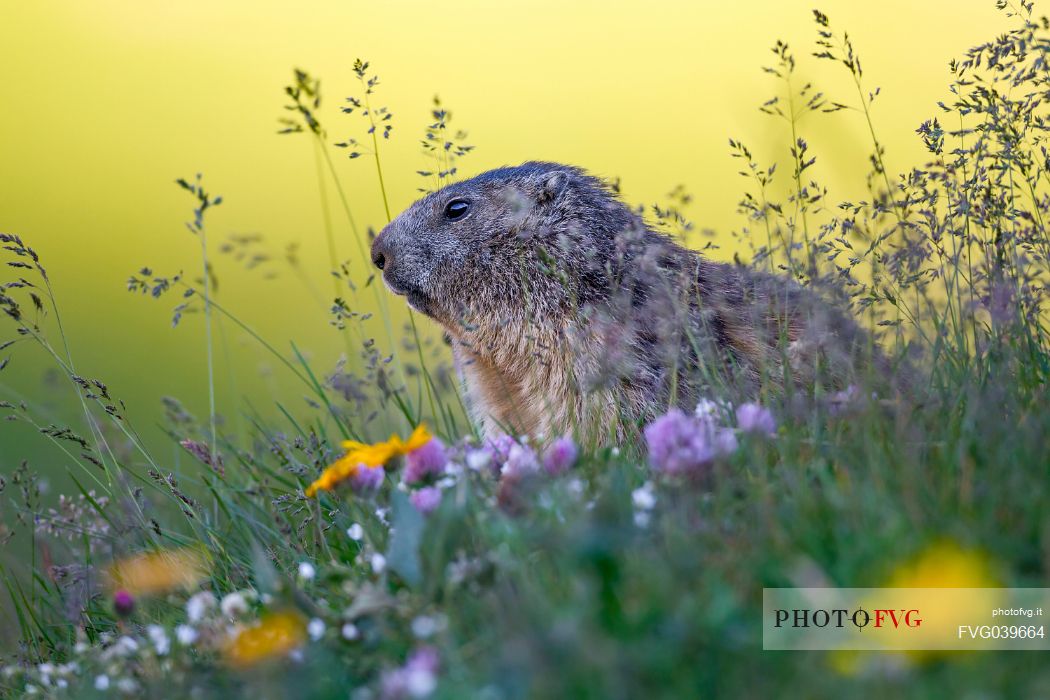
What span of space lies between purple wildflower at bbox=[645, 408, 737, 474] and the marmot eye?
3.56m

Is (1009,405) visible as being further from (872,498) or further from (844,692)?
(844,692)

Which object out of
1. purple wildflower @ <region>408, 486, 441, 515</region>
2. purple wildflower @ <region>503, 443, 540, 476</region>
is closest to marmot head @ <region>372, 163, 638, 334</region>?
purple wildflower @ <region>503, 443, 540, 476</region>

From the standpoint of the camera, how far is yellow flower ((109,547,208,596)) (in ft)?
13.1

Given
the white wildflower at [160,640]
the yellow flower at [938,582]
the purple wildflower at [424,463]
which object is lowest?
the white wildflower at [160,640]

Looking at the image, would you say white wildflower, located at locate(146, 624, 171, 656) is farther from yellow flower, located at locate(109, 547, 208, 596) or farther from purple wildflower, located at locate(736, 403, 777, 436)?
purple wildflower, located at locate(736, 403, 777, 436)

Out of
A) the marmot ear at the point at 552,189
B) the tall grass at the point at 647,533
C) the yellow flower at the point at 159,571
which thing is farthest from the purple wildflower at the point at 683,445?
the marmot ear at the point at 552,189

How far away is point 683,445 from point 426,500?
0.77m

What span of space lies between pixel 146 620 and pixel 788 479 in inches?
92.6

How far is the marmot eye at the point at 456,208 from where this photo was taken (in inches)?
254

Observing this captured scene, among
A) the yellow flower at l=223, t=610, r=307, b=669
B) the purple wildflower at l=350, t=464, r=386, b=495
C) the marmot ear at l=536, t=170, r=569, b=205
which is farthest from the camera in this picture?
the marmot ear at l=536, t=170, r=569, b=205

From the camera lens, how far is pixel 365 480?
3.35 metres

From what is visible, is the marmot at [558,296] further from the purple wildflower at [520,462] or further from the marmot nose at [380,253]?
the purple wildflower at [520,462]

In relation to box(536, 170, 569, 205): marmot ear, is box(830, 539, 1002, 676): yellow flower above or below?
below

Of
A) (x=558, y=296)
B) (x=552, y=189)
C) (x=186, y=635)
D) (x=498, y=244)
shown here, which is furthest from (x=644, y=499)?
(x=552, y=189)
